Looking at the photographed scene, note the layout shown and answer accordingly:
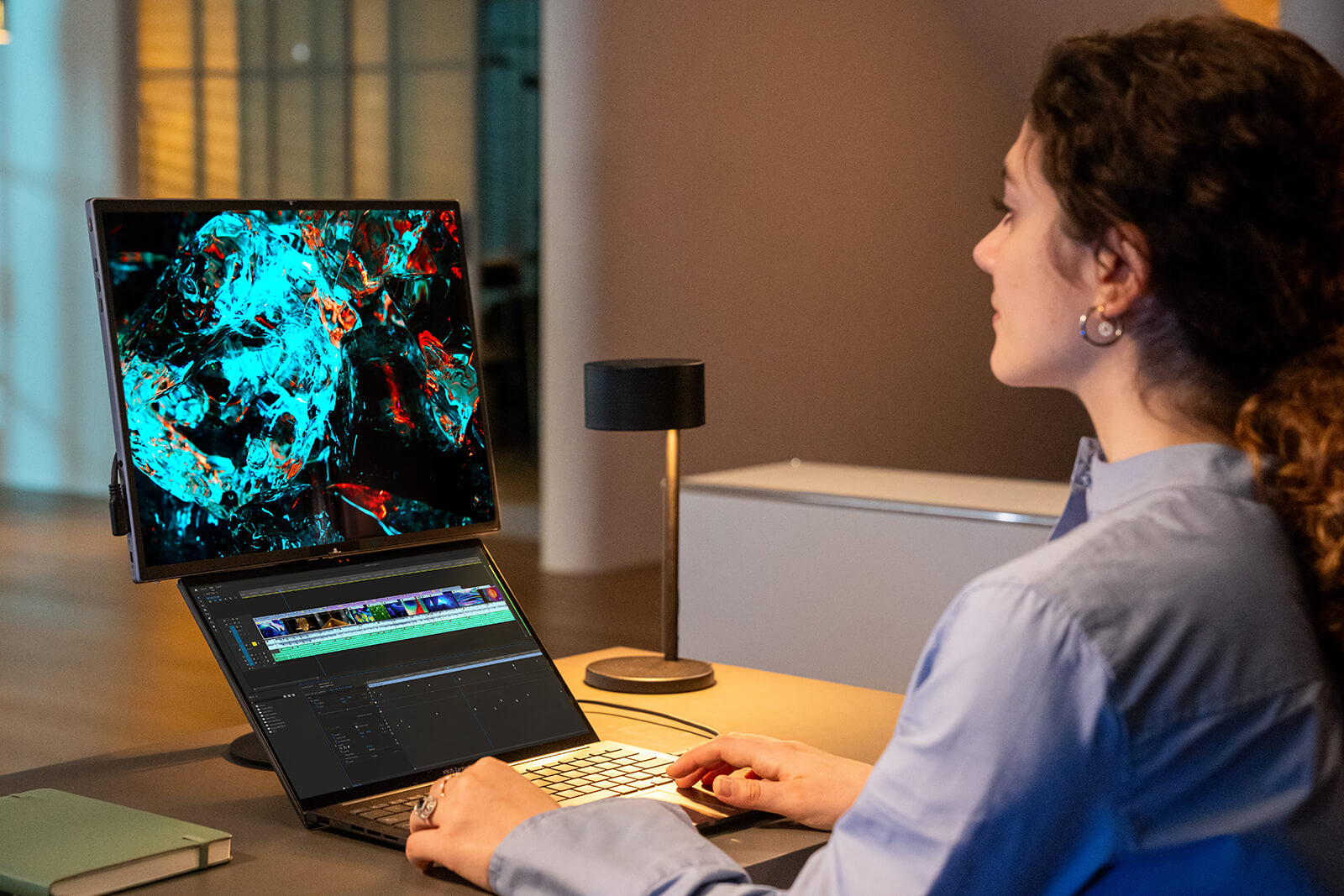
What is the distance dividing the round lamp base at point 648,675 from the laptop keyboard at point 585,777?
1.14ft

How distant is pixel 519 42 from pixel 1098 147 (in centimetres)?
761

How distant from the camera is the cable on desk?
1859 millimetres

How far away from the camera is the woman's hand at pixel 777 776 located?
1472 mm

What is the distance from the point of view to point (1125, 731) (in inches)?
36.5

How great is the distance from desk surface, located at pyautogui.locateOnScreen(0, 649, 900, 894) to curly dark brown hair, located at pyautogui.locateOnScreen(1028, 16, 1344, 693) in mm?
601

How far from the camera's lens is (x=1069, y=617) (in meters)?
0.93

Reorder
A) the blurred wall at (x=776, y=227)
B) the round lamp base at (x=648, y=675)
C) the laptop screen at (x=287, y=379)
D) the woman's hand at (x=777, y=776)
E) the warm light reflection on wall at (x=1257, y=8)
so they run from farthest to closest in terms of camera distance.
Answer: the blurred wall at (x=776, y=227) → the warm light reflection on wall at (x=1257, y=8) → the round lamp base at (x=648, y=675) → the laptop screen at (x=287, y=379) → the woman's hand at (x=777, y=776)

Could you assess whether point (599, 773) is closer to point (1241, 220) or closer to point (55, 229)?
point (1241, 220)

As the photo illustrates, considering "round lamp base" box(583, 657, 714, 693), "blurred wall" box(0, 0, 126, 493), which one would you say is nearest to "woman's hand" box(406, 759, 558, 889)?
"round lamp base" box(583, 657, 714, 693)

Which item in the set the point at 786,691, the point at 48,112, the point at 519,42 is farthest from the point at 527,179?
the point at 786,691

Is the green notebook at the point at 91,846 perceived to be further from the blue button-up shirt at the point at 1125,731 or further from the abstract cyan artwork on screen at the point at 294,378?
the blue button-up shirt at the point at 1125,731

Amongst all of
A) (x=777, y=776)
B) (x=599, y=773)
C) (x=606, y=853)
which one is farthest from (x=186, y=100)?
(x=606, y=853)

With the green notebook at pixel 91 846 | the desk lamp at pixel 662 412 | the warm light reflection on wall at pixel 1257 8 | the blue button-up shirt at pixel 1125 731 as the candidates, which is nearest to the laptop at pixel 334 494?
the green notebook at pixel 91 846

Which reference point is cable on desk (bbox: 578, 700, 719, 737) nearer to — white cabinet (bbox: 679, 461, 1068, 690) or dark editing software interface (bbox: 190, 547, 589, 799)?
dark editing software interface (bbox: 190, 547, 589, 799)
